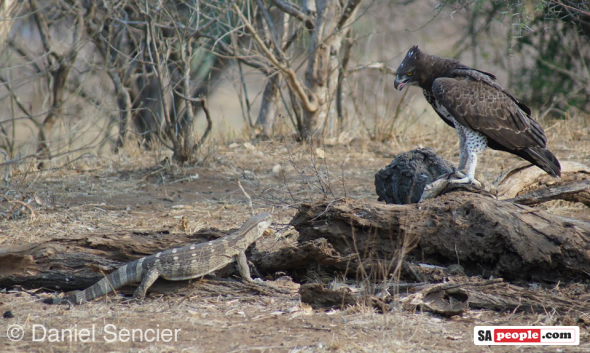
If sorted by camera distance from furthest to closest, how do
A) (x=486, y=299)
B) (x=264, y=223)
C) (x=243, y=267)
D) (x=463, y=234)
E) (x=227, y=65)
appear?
(x=227, y=65) → (x=264, y=223) → (x=243, y=267) → (x=463, y=234) → (x=486, y=299)

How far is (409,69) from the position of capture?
6508mm

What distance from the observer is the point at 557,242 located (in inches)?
179

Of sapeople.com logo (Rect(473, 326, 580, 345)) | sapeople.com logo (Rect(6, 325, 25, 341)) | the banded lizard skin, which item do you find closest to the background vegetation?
the banded lizard skin

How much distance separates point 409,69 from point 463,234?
96.1 inches

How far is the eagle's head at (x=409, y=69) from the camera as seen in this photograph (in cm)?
648

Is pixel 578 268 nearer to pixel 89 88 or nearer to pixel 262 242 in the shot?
pixel 262 242

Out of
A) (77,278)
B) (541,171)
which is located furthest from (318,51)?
(77,278)

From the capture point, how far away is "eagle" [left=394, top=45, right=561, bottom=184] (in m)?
6.11

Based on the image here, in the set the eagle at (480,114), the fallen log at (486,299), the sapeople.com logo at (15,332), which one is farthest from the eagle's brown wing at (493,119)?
the sapeople.com logo at (15,332)

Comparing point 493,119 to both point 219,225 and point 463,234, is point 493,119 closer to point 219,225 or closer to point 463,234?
point 463,234

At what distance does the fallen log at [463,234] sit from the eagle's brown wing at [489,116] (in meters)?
1.41

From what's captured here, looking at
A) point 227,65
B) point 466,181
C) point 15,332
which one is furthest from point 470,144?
point 227,65

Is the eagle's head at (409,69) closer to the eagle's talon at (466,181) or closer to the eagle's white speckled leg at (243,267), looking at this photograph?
the eagle's talon at (466,181)

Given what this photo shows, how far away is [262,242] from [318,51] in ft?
16.8
